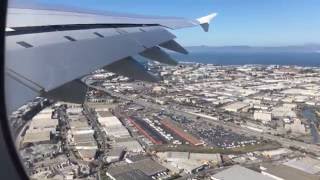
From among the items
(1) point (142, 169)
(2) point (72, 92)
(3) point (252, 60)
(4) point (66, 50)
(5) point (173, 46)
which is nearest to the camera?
(2) point (72, 92)

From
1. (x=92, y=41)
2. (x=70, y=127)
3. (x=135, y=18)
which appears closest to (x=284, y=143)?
(x=70, y=127)

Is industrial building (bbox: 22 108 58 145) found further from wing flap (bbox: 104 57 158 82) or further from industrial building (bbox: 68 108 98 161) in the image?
wing flap (bbox: 104 57 158 82)

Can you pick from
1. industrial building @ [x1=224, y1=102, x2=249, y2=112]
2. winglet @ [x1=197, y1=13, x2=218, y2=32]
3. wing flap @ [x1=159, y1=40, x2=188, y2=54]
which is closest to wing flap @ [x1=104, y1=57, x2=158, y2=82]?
wing flap @ [x1=159, y1=40, x2=188, y2=54]

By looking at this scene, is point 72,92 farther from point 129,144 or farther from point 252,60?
point 252,60

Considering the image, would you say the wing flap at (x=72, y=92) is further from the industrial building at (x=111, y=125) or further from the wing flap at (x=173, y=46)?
the industrial building at (x=111, y=125)

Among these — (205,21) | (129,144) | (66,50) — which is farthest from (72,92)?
(129,144)

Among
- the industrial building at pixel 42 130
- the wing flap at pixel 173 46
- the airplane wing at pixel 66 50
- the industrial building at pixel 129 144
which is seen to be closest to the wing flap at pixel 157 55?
the airplane wing at pixel 66 50

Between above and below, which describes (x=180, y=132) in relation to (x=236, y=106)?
below

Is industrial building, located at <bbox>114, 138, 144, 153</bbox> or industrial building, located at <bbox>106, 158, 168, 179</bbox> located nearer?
industrial building, located at <bbox>106, 158, 168, 179</bbox>

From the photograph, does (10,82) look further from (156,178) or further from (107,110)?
(107,110)
